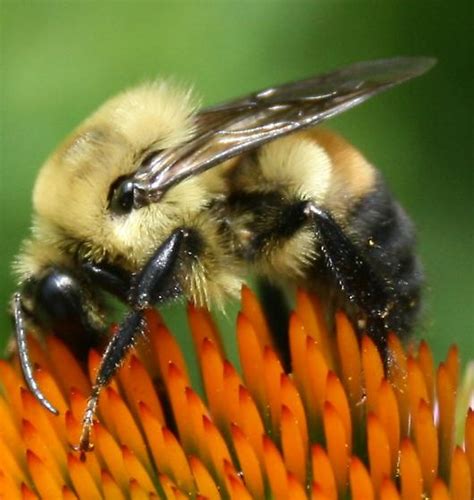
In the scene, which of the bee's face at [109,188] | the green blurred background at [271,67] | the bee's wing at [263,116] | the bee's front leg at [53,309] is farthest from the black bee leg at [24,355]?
the green blurred background at [271,67]

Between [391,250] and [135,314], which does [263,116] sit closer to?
[391,250]

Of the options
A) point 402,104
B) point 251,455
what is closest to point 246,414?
point 251,455

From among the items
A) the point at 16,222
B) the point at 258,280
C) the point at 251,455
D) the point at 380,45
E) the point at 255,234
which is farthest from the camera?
the point at 380,45

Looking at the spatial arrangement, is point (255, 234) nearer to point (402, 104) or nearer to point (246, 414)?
point (246, 414)

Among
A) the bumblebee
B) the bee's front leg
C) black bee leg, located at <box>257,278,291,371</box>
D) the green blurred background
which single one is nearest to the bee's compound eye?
the bumblebee

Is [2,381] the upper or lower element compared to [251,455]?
upper

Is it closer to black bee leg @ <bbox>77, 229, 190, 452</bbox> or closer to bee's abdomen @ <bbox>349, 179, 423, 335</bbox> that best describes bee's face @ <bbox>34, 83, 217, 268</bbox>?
black bee leg @ <bbox>77, 229, 190, 452</bbox>
